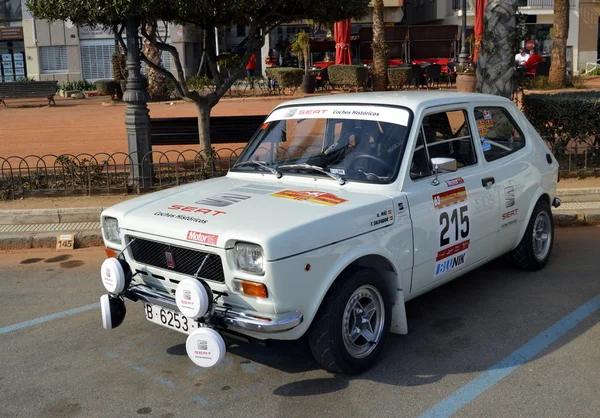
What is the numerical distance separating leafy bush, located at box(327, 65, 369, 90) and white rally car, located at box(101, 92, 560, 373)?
1895 cm

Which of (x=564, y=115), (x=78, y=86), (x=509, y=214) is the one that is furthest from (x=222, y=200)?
(x=78, y=86)

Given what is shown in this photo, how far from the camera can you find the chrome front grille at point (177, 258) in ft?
13.9

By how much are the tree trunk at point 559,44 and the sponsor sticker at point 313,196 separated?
2221cm

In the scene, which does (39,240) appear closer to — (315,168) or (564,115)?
(315,168)

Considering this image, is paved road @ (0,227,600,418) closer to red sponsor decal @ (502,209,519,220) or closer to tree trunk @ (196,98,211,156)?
red sponsor decal @ (502,209,519,220)

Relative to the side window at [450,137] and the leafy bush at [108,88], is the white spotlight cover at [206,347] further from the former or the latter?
the leafy bush at [108,88]

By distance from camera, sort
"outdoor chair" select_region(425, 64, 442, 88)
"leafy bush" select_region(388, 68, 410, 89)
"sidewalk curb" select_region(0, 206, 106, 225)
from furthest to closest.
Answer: "outdoor chair" select_region(425, 64, 442, 88), "leafy bush" select_region(388, 68, 410, 89), "sidewalk curb" select_region(0, 206, 106, 225)

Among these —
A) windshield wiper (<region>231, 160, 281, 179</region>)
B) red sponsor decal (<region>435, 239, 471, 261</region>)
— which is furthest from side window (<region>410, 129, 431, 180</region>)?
windshield wiper (<region>231, 160, 281, 179</region>)

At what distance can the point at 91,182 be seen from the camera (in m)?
10.2

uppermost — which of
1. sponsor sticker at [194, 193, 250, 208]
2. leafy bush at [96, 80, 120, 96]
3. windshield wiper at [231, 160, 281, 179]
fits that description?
leafy bush at [96, 80, 120, 96]

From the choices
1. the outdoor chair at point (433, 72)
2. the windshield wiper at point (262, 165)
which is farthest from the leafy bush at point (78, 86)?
the windshield wiper at point (262, 165)

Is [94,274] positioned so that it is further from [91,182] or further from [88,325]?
[91,182]

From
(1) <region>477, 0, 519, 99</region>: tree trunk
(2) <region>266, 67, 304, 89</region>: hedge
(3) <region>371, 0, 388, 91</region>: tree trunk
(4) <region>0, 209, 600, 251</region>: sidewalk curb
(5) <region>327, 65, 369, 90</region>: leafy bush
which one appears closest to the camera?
(4) <region>0, 209, 600, 251</region>: sidewalk curb

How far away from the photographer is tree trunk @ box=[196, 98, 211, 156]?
10.9 m
